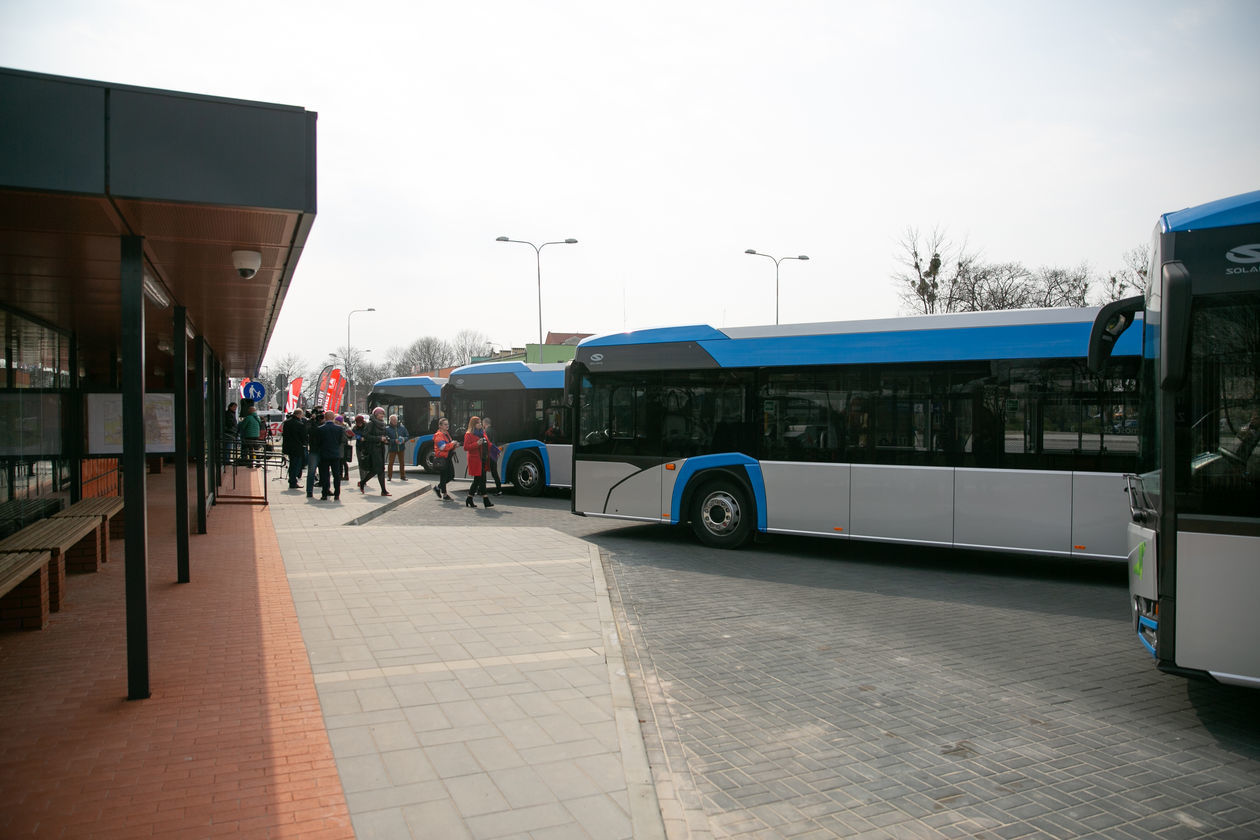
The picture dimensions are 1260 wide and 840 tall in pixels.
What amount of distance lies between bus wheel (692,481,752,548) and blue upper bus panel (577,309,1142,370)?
1.72 metres

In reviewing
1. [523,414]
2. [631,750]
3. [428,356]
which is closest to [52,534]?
[631,750]

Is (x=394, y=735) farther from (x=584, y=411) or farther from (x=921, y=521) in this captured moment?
(x=584, y=411)

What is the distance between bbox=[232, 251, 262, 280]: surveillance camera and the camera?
6.10m

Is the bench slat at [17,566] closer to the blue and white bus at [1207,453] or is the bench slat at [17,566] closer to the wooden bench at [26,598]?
the wooden bench at [26,598]

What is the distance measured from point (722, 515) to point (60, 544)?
296 inches

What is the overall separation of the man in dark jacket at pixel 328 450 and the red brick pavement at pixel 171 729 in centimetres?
968

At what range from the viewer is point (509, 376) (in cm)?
2089

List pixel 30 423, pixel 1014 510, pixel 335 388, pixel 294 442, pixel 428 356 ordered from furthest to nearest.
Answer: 1. pixel 428 356
2. pixel 335 388
3. pixel 294 442
4. pixel 1014 510
5. pixel 30 423

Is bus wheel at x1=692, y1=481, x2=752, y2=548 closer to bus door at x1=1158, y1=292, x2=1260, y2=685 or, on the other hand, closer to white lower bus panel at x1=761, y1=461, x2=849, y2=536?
white lower bus panel at x1=761, y1=461, x2=849, y2=536

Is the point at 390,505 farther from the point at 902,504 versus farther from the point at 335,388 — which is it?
the point at 335,388

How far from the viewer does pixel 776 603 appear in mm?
8383

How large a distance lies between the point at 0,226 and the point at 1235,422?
731cm

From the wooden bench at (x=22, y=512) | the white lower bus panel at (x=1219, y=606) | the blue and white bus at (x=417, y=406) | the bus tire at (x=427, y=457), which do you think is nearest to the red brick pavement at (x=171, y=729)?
the wooden bench at (x=22, y=512)

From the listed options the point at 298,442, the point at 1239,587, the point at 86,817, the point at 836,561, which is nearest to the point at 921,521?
the point at 836,561
